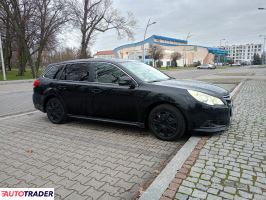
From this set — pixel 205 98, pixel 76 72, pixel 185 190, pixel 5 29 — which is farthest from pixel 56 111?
pixel 5 29

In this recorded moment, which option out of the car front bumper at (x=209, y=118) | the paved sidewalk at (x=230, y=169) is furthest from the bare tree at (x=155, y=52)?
the car front bumper at (x=209, y=118)

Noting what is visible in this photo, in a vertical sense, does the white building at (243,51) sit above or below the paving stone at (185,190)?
above

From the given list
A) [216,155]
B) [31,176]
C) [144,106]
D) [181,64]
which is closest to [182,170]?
[216,155]

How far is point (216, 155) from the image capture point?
3.51m

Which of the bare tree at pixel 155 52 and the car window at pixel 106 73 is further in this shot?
the bare tree at pixel 155 52

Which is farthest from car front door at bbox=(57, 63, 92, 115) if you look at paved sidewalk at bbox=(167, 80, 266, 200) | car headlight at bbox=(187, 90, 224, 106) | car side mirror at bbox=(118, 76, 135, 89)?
paved sidewalk at bbox=(167, 80, 266, 200)

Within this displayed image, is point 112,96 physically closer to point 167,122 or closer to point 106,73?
point 106,73

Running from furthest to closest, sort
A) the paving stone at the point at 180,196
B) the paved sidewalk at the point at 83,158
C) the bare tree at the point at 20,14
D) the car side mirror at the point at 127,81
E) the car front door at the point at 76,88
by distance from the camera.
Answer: the bare tree at the point at 20,14
the car front door at the point at 76,88
the car side mirror at the point at 127,81
the paved sidewalk at the point at 83,158
the paving stone at the point at 180,196

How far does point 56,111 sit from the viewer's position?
5.83 meters

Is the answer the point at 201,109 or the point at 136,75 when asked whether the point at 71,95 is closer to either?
the point at 136,75

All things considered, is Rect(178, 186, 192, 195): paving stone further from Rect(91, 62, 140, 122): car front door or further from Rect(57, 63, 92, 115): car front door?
Rect(57, 63, 92, 115): car front door

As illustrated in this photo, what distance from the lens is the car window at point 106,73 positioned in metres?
4.81

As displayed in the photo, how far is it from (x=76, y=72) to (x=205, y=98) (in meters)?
3.06

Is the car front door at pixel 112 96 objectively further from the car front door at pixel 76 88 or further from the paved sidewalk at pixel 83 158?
the paved sidewalk at pixel 83 158
